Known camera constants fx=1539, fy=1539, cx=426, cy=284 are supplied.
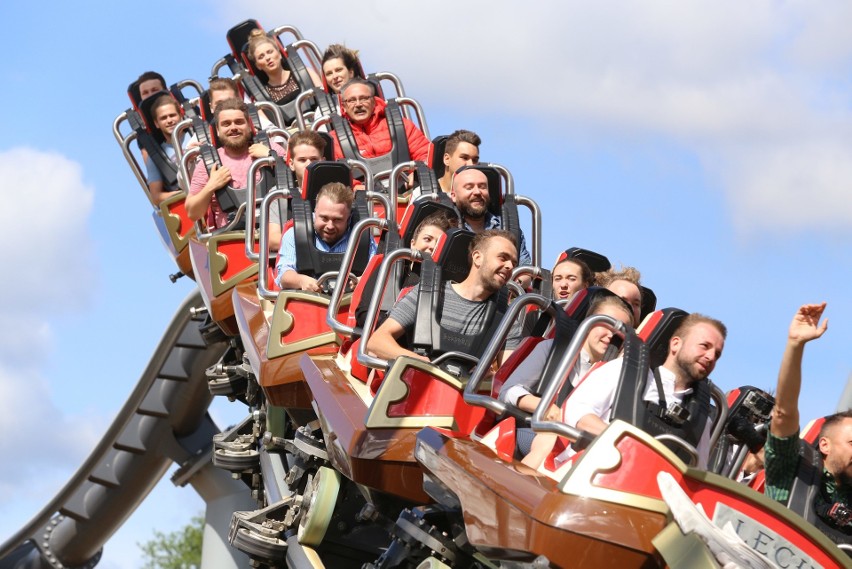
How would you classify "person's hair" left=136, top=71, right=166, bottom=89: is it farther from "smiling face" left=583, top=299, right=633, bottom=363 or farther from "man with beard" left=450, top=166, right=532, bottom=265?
"smiling face" left=583, top=299, right=633, bottom=363

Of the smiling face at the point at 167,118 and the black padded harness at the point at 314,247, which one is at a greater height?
the smiling face at the point at 167,118

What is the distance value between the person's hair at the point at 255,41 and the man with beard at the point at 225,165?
5.68ft

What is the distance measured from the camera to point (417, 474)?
4.52 metres

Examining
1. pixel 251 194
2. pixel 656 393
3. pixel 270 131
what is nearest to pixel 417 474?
pixel 656 393

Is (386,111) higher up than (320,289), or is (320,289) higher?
(386,111)

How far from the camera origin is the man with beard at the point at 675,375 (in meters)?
3.84

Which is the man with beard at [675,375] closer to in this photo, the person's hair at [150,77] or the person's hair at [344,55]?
the person's hair at [344,55]

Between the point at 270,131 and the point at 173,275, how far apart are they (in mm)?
1654

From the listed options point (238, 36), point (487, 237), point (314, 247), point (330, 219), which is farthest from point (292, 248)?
point (238, 36)

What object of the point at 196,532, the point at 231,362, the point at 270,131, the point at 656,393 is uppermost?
the point at 270,131

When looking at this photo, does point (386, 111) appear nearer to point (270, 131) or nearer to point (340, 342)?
point (270, 131)

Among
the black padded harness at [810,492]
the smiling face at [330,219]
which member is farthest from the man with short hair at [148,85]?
the black padded harness at [810,492]

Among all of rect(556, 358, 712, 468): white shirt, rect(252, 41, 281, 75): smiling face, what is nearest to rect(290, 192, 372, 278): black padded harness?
rect(556, 358, 712, 468): white shirt

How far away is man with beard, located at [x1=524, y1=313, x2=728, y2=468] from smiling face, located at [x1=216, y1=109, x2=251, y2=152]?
4067 mm
